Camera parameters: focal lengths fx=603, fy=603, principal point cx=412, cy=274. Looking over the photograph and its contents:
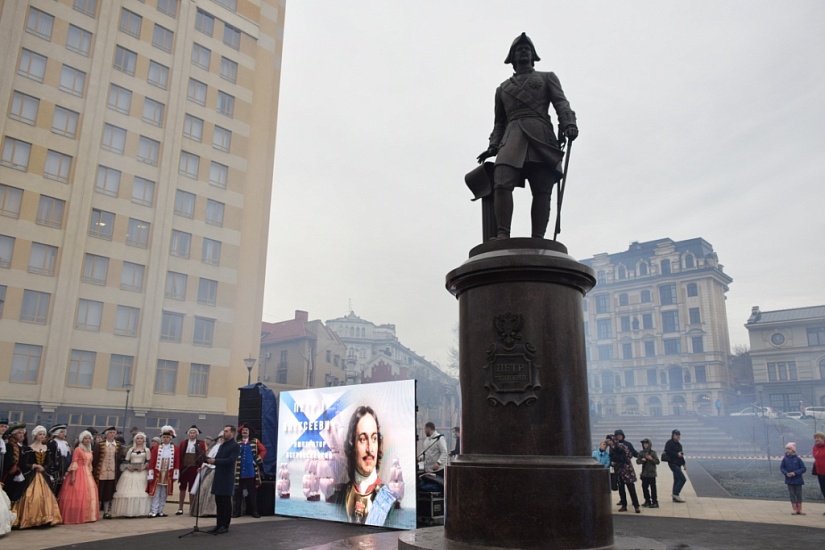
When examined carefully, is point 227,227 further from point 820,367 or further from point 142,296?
point 820,367

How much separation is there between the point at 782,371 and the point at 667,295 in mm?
15249

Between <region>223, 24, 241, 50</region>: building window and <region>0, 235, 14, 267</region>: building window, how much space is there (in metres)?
21.1

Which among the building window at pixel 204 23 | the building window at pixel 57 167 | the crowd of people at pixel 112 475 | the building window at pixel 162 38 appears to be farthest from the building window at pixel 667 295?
the crowd of people at pixel 112 475

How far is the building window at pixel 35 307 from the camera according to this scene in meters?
34.0

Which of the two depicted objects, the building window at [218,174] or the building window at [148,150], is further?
the building window at [218,174]

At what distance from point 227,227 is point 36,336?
1398 cm

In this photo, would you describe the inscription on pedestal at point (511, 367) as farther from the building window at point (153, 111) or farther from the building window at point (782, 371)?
the building window at point (782, 371)

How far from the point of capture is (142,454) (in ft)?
49.6

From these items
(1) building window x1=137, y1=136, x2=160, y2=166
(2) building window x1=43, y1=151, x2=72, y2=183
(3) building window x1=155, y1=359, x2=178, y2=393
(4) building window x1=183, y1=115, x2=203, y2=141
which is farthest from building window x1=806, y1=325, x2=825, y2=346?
(2) building window x1=43, y1=151, x2=72, y2=183

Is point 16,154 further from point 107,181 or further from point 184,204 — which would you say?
point 184,204

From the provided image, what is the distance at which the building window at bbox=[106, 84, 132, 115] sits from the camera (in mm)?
39094

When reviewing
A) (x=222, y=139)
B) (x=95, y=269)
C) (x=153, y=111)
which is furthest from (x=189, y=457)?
(x=222, y=139)

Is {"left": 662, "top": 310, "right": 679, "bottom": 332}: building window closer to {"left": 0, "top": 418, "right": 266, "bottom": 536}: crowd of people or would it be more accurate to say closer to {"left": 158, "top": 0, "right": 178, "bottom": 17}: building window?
{"left": 158, "top": 0, "right": 178, "bottom": 17}: building window

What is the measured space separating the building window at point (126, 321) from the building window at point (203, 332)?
3.82 m
